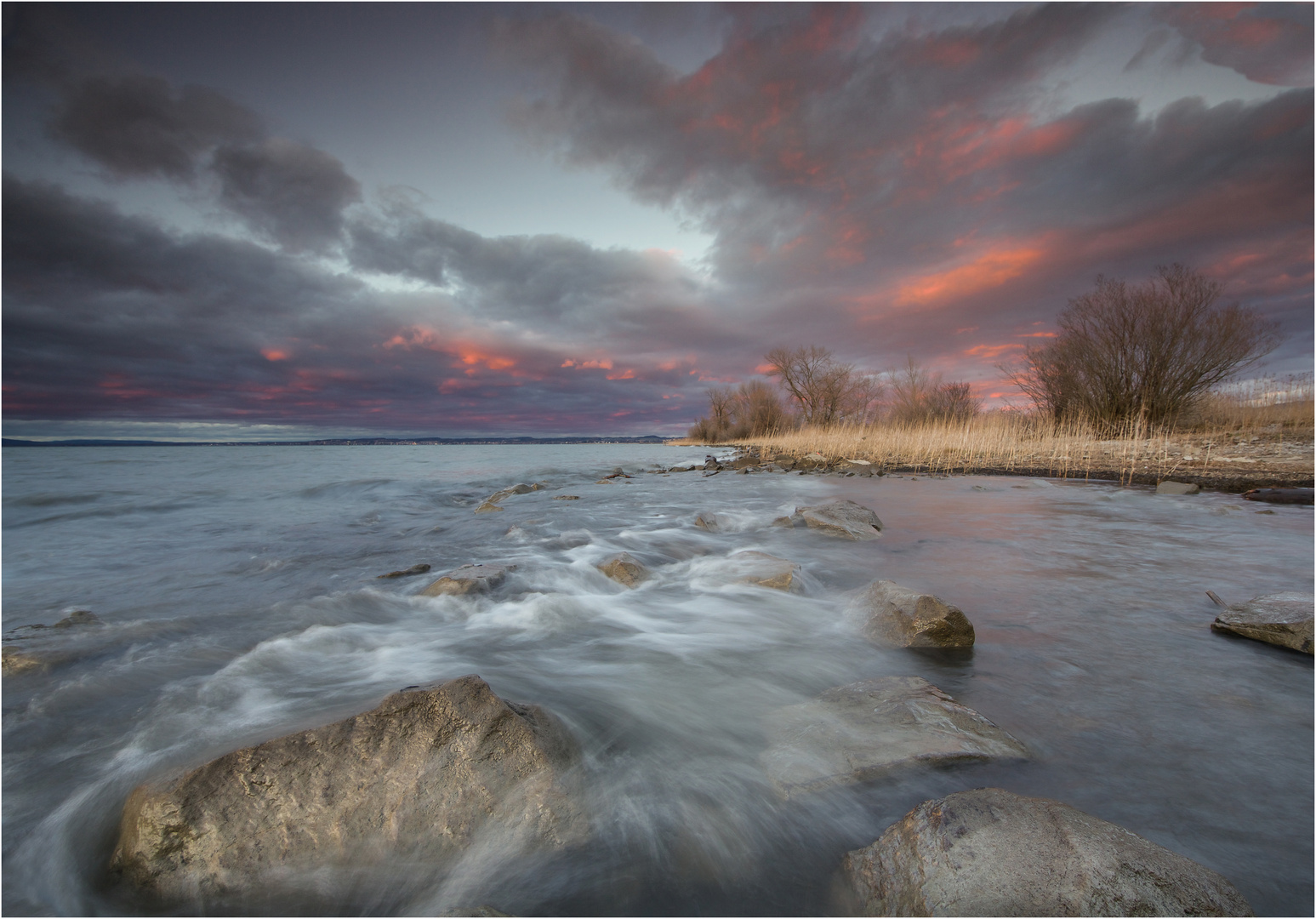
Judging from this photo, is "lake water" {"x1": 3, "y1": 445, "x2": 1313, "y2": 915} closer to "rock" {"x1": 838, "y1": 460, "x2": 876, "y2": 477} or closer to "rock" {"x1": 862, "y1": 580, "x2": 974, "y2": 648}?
"rock" {"x1": 862, "y1": 580, "x2": 974, "y2": 648}

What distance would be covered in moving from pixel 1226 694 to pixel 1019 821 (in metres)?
2.17

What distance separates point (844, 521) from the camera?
6828 millimetres

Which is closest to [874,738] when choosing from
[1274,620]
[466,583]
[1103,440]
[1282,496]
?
[1274,620]

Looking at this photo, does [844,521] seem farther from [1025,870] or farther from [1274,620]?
[1025,870]

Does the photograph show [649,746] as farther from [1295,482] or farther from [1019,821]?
[1295,482]

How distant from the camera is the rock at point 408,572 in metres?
5.04

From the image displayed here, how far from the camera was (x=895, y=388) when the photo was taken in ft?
94.0

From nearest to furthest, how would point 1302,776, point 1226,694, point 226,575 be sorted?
point 1302,776 < point 1226,694 < point 226,575

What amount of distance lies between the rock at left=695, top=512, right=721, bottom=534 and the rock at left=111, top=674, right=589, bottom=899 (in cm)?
587

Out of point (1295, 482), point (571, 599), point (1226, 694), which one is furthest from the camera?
point (1295, 482)

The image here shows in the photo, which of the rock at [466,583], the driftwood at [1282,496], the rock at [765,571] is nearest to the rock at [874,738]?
the rock at [765,571]

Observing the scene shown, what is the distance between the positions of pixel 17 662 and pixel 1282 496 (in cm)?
1494

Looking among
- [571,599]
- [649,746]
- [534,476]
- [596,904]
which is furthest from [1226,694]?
[534,476]

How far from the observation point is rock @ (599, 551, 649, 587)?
16.4ft
